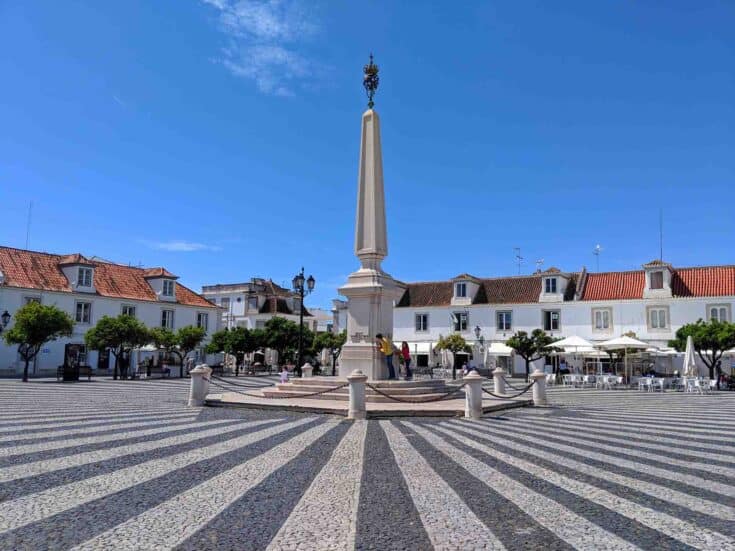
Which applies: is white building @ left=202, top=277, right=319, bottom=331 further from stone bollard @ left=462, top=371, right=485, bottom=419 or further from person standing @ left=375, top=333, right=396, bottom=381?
stone bollard @ left=462, top=371, right=485, bottom=419

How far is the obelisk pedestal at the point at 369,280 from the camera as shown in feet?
58.7

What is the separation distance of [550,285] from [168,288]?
29897mm

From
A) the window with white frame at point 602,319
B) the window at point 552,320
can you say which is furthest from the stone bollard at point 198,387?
the window with white frame at point 602,319

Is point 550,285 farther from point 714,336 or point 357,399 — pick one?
point 357,399

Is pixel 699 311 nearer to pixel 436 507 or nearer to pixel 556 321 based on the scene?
pixel 556 321

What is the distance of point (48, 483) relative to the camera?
20.3ft

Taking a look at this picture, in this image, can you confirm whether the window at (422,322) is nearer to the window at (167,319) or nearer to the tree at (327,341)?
the tree at (327,341)

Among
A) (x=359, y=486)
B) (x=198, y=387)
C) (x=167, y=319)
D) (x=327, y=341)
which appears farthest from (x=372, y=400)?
(x=167, y=319)

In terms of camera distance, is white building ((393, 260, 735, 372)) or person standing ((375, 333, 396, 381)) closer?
person standing ((375, 333, 396, 381))

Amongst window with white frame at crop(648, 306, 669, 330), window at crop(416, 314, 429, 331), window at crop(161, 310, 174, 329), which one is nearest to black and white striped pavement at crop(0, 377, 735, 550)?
window with white frame at crop(648, 306, 669, 330)

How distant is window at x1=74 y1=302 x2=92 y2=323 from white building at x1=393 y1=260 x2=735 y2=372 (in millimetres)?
23683

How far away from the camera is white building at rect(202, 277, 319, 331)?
6041 cm

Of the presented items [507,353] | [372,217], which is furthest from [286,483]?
[507,353]

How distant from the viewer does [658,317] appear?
131 feet
